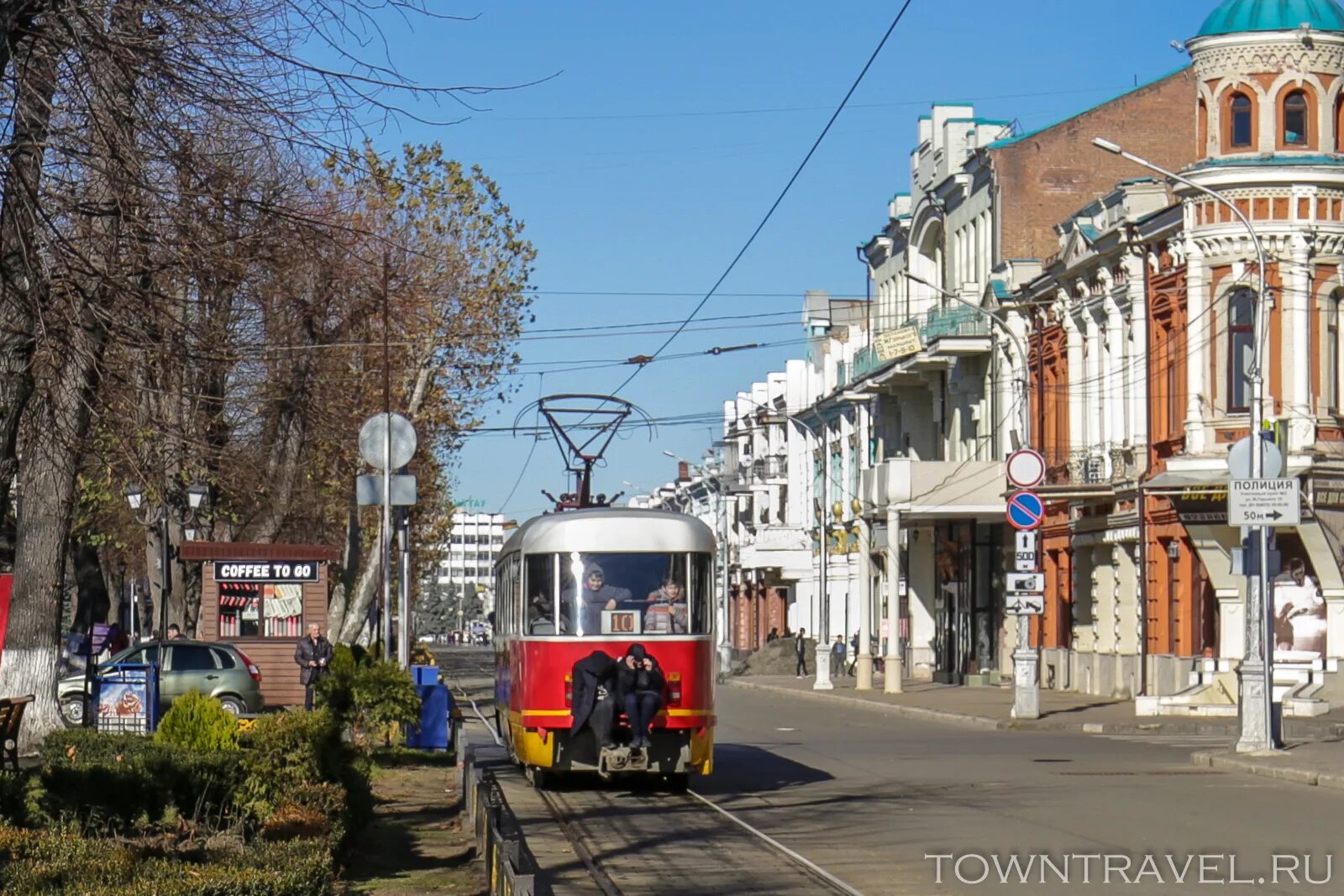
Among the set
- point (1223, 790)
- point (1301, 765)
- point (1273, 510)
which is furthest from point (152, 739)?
point (1273, 510)

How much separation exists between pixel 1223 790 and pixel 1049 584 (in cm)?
2847

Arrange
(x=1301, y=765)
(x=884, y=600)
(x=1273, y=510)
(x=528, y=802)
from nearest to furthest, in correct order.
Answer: (x=528, y=802)
(x=1301, y=765)
(x=1273, y=510)
(x=884, y=600)

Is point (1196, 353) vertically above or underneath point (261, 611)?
above

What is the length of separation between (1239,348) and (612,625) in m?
20.0

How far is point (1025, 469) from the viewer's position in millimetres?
35656

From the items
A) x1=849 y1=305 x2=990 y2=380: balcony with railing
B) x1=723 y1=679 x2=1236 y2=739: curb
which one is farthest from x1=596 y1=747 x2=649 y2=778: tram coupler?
x1=849 y1=305 x2=990 y2=380: balcony with railing

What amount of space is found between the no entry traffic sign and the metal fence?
1872cm

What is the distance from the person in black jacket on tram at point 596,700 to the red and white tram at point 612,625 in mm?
178

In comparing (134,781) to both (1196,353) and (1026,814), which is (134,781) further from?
(1196,353)

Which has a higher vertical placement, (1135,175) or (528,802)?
(1135,175)

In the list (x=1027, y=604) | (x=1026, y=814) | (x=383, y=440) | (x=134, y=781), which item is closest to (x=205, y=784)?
(x=134, y=781)

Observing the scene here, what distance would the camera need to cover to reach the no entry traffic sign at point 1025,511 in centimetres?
3472

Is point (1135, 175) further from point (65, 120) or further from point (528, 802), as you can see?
point (65, 120)

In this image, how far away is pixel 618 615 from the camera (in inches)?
787
